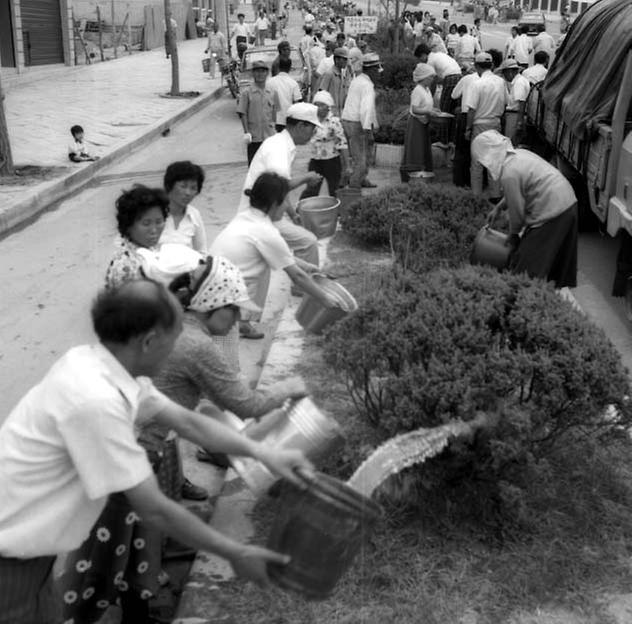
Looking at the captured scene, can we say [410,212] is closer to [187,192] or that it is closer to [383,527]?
[187,192]

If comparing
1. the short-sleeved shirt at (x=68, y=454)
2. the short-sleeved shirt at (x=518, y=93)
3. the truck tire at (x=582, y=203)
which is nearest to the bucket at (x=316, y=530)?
the short-sleeved shirt at (x=68, y=454)

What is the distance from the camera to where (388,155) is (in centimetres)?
1361

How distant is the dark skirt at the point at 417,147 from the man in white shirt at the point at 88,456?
9767mm

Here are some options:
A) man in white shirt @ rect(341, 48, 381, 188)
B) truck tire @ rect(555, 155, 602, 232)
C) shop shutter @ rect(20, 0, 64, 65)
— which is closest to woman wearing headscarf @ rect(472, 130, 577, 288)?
truck tire @ rect(555, 155, 602, 232)

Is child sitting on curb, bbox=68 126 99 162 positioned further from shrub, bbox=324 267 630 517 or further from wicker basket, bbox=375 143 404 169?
shrub, bbox=324 267 630 517

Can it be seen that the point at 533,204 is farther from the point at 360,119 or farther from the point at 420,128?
the point at 420,128

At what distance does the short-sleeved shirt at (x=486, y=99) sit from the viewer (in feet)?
36.3

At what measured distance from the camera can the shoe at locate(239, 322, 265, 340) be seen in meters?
7.07

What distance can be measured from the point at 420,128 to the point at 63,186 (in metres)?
4.87

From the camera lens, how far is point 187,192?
18.4 feet

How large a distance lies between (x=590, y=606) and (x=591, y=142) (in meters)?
6.10

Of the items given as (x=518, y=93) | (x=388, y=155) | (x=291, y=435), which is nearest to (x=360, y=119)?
(x=388, y=155)

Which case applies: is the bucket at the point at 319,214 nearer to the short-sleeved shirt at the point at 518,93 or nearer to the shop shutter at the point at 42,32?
the short-sleeved shirt at the point at 518,93

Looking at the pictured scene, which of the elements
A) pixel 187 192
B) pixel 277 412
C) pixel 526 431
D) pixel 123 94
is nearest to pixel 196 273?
pixel 277 412
